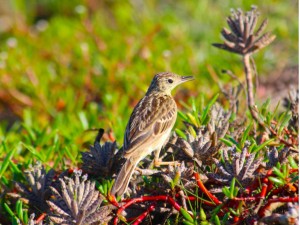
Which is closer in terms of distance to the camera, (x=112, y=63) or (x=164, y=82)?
(x=164, y=82)

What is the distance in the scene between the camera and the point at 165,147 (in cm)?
411

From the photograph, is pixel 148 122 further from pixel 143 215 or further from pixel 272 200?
pixel 272 200

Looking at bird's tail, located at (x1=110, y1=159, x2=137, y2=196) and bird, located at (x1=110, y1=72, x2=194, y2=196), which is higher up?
bird, located at (x1=110, y1=72, x2=194, y2=196)

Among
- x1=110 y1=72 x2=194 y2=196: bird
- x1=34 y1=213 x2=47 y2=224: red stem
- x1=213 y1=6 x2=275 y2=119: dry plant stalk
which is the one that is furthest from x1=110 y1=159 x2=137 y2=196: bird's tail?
x1=213 y1=6 x2=275 y2=119: dry plant stalk

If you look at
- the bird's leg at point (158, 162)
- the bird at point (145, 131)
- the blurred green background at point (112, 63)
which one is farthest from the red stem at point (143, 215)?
the blurred green background at point (112, 63)

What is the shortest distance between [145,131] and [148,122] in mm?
116

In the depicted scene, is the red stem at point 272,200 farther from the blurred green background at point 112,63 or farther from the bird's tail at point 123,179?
the blurred green background at point 112,63

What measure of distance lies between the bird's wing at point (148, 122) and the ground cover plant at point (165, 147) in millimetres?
137

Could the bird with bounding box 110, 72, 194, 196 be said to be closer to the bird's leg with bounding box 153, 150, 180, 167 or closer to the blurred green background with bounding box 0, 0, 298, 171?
the bird's leg with bounding box 153, 150, 180, 167

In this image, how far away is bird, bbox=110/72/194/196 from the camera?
3762 mm

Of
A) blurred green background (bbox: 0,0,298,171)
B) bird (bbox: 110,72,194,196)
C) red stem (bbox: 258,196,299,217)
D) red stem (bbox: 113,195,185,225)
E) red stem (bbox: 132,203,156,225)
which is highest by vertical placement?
blurred green background (bbox: 0,0,298,171)

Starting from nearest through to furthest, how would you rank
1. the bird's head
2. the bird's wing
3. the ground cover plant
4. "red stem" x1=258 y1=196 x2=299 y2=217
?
"red stem" x1=258 y1=196 x2=299 y2=217 < the ground cover plant < the bird's wing < the bird's head

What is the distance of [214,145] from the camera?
150 inches

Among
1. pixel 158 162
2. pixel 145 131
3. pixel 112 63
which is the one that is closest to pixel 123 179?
pixel 158 162
